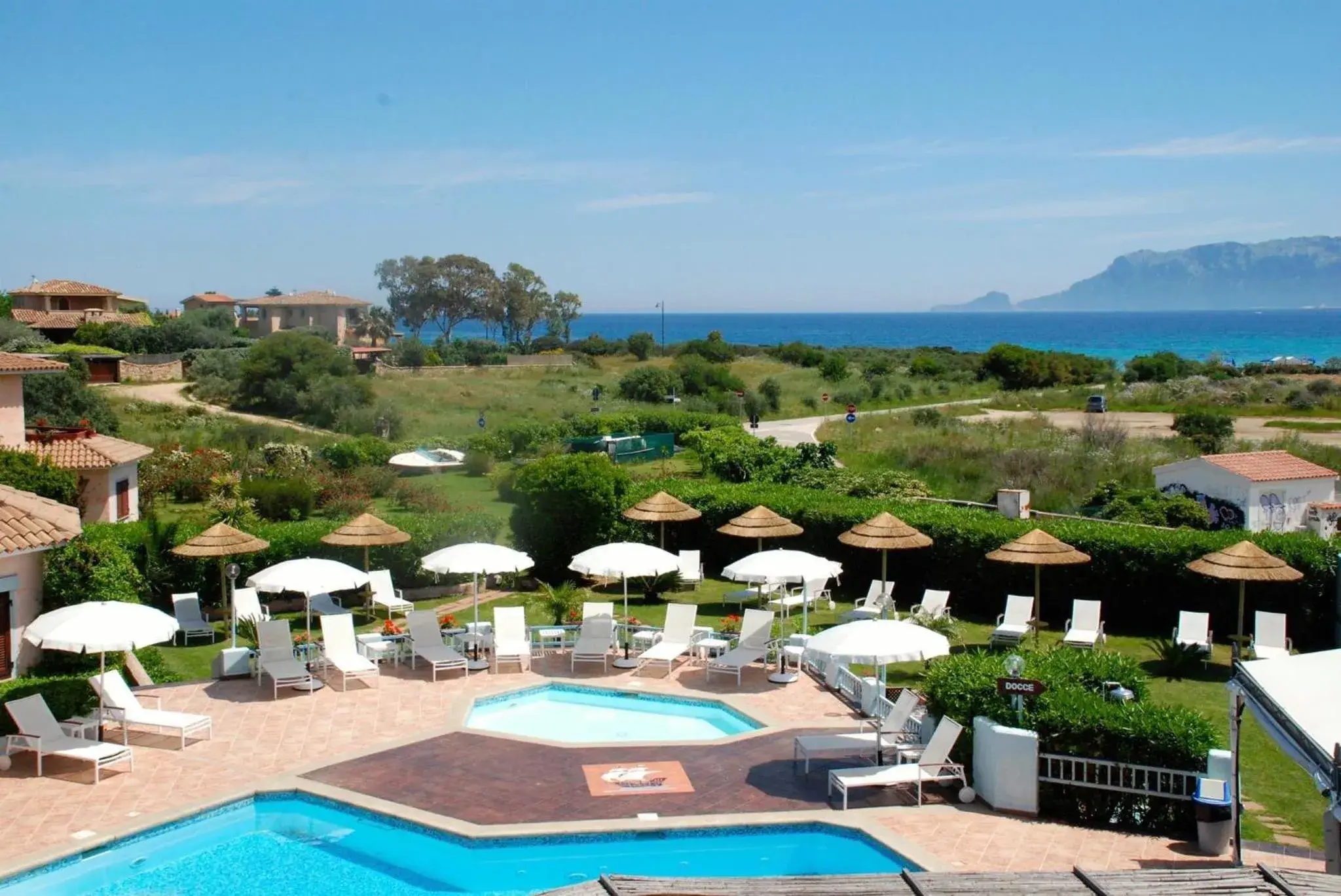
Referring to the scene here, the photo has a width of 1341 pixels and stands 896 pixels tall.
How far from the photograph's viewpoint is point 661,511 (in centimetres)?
2069

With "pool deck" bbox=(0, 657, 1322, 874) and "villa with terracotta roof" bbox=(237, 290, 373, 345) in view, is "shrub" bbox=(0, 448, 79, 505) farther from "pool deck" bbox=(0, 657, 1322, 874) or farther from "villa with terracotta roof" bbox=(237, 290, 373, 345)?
"villa with terracotta roof" bbox=(237, 290, 373, 345)

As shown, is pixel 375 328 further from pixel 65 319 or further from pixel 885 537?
pixel 885 537

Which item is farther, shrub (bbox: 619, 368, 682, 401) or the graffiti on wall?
shrub (bbox: 619, 368, 682, 401)

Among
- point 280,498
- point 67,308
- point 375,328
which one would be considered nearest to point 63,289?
point 67,308

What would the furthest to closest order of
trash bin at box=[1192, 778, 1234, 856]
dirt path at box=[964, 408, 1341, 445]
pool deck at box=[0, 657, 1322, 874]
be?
dirt path at box=[964, 408, 1341, 445], pool deck at box=[0, 657, 1322, 874], trash bin at box=[1192, 778, 1234, 856]

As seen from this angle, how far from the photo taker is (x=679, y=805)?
1155 centimetres

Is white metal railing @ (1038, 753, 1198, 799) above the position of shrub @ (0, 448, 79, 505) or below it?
below

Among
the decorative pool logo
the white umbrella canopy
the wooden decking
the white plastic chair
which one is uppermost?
the wooden decking

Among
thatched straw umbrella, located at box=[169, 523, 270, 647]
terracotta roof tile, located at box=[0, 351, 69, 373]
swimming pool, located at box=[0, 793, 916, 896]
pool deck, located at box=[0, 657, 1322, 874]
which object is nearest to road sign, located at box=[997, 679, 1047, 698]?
pool deck, located at box=[0, 657, 1322, 874]

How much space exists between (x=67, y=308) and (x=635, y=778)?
3306 inches

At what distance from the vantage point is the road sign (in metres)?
11.2

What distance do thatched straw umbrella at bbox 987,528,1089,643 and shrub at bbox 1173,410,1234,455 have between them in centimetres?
2254

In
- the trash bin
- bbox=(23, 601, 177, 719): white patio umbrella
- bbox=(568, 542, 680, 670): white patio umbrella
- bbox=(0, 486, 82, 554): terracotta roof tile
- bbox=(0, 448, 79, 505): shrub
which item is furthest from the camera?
bbox=(0, 448, 79, 505): shrub

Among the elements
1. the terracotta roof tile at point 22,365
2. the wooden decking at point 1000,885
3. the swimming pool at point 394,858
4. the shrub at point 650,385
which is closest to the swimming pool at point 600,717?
the swimming pool at point 394,858
